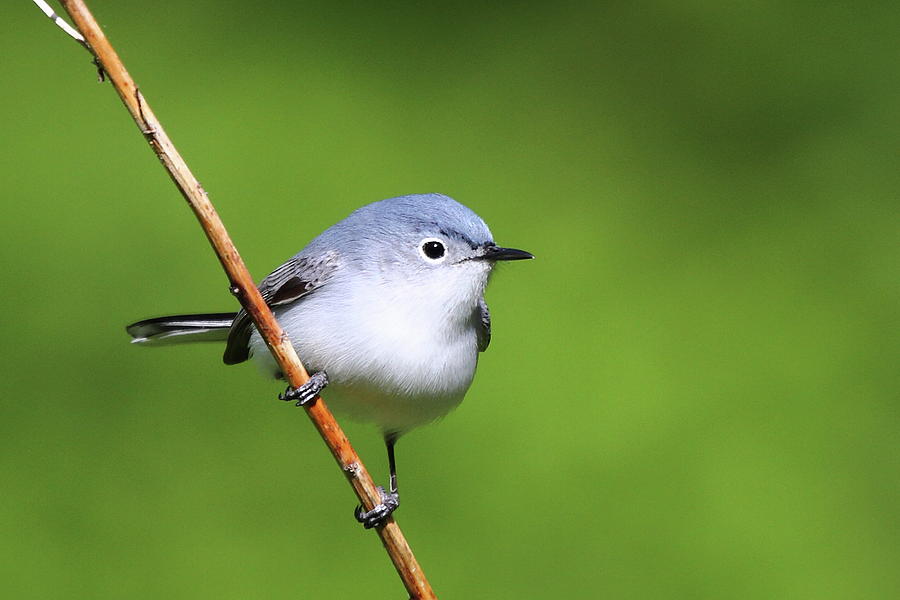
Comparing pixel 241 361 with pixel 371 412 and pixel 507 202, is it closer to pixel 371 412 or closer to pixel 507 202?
pixel 371 412

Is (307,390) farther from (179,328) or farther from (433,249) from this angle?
(179,328)

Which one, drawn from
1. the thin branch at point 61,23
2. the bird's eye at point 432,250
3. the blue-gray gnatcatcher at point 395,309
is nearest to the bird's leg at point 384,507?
the blue-gray gnatcatcher at point 395,309

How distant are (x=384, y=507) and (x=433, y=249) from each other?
17.7 inches

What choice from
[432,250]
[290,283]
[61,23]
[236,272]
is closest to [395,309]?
[432,250]

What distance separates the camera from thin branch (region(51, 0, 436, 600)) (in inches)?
39.4

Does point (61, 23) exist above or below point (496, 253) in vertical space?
above

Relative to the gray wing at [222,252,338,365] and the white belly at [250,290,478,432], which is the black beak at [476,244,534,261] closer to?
the white belly at [250,290,478,432]

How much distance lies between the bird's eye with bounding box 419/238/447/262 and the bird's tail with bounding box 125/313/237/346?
1.50ft

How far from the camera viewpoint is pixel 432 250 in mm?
1652

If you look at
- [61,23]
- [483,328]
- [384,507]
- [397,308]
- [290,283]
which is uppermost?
[61,23]

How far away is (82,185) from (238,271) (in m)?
1.53

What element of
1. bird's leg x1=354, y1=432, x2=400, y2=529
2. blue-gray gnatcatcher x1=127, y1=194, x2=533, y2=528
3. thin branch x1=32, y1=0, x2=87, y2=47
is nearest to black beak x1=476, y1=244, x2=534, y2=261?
blue-gray gnatcatcher x1=127, y1=194, x2=533, y2=528

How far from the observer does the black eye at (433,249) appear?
5.40 feet

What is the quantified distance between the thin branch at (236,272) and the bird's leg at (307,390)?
0.08ft
